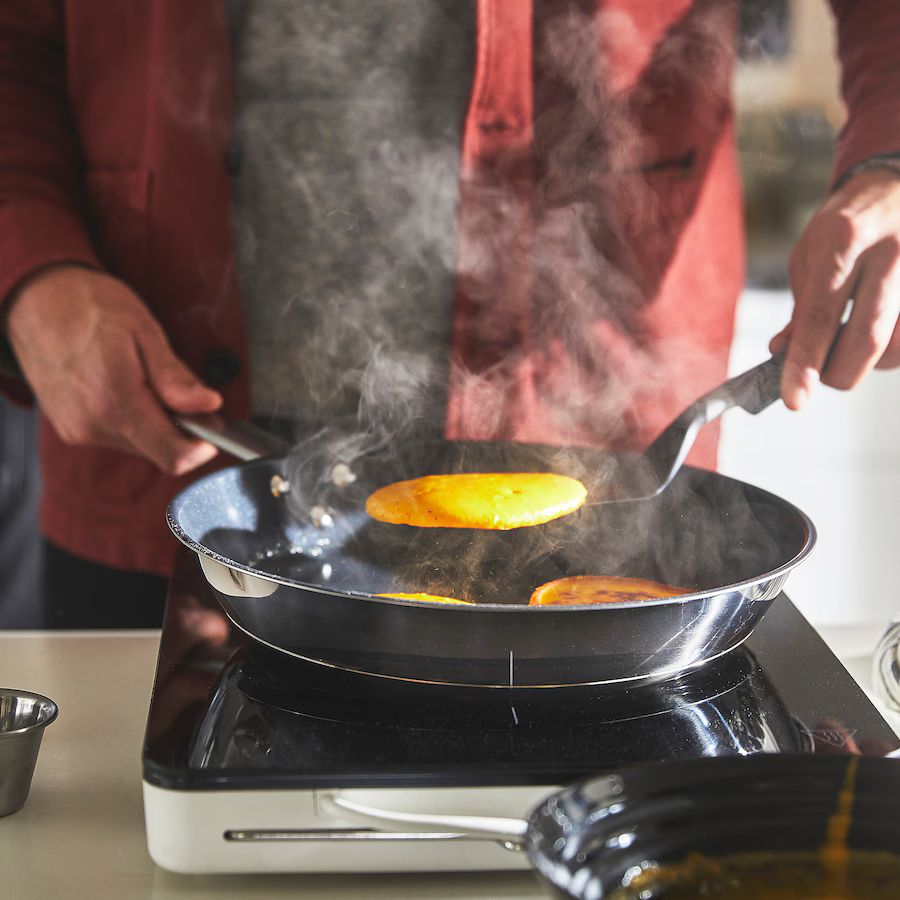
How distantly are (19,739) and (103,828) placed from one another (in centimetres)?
8

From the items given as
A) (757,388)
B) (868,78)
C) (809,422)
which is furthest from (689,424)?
(809,422)

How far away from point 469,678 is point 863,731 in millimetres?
248

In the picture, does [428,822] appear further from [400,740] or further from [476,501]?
[476,501]

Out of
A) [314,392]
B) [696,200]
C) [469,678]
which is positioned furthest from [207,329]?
[469,678]

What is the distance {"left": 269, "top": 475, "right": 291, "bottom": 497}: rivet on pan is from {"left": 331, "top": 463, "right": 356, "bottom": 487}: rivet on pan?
0.08 meters

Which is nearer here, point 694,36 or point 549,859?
point 549,859

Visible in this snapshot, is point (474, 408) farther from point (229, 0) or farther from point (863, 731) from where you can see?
point (863, 731)

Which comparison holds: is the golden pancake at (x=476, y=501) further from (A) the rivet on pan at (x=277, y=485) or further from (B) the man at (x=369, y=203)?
(B) the man at (x=369, y=203)

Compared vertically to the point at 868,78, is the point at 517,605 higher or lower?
lower

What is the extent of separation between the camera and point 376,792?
0.56 metres

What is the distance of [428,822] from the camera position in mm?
523

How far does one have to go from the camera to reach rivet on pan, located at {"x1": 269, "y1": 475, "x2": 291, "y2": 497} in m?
0.97

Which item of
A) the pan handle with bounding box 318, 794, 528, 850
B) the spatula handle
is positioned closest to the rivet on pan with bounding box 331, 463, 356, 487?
the spatula handle

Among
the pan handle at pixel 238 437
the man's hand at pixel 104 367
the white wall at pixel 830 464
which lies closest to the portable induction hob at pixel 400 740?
the pan handle at pixel 238 437
